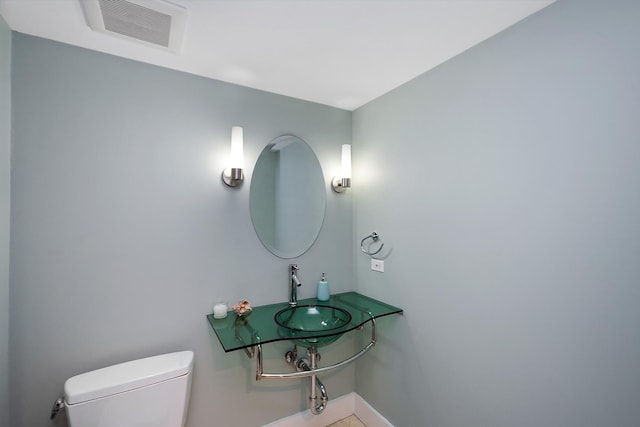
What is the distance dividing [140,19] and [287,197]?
1.21 m

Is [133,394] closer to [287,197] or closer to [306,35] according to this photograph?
[287,197]

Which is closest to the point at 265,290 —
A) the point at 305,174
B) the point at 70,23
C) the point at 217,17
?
the point at 305,174

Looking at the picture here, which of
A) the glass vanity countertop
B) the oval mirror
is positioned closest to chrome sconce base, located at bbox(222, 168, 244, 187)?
the oval mirror

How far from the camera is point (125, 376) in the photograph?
4.49 ft

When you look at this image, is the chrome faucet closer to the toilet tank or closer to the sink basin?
the sink basin

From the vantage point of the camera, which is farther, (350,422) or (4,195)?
(350,422)

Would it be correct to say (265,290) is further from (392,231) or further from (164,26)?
(164,26)

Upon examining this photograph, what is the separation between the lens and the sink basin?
5.34 ft

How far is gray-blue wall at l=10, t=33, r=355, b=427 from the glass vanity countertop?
138mm

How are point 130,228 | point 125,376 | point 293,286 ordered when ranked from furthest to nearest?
point 293,286
point 130,228
point 125,376

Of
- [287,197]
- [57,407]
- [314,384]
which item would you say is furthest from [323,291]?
[57,407]

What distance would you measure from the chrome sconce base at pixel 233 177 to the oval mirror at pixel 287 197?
0.13 meters

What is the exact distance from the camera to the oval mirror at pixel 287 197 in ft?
6.37

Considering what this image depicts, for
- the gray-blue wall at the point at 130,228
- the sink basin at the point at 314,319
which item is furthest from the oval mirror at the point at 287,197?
the sink basin at the point at 314,319
